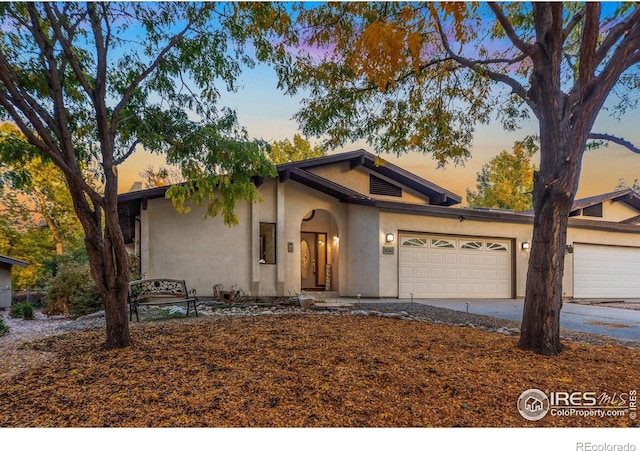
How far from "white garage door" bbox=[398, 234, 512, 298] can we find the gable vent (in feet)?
7.72

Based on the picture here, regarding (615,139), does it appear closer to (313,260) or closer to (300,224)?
(300,224)

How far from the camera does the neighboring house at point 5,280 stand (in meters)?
12.5

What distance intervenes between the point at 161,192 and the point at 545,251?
8142 millimetres

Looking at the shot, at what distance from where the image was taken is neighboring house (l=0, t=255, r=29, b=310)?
12.5 metres

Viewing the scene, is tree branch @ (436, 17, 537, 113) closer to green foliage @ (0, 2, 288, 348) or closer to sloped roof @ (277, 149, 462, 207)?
green foliage @ (0, 2, 288, 348)

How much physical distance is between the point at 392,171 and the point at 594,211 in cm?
856

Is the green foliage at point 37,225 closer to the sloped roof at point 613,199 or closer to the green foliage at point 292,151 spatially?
the green foliage at point 292,151

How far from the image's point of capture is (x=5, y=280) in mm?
12852

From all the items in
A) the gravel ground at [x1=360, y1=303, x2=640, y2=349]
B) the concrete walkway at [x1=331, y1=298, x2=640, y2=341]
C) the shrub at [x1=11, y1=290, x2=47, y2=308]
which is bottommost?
the shrub at [x1=11, y1=290, x2=47, y2=308]

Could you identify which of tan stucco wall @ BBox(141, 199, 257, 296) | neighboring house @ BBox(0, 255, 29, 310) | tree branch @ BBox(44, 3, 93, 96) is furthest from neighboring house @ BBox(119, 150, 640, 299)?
tree branch @ BBox(44, 3, 93, 96)

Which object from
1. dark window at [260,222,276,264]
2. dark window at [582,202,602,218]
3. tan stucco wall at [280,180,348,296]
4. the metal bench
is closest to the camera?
the metal bench

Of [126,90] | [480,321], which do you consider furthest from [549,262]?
[126,90]
